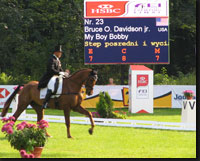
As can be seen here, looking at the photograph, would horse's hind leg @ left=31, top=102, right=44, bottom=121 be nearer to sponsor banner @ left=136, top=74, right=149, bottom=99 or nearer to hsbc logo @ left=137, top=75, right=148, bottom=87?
sponsor banner @ left=136, top=74, right=149, bottom=99

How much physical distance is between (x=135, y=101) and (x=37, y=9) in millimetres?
17524

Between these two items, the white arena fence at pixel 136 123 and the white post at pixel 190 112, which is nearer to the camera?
the white arena fence at pixel 136 123

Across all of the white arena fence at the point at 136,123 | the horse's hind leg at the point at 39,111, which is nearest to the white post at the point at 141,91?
the white arena fence at the point at 136,123

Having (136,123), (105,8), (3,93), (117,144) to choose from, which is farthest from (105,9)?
(117,144)

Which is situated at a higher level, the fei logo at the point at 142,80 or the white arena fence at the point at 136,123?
the fei logo at the point at 142,80

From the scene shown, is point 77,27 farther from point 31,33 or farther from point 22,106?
point 22,106

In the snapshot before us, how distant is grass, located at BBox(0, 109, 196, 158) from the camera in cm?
1144

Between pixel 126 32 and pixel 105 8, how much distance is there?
1.71 m

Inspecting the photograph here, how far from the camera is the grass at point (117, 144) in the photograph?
11438mm

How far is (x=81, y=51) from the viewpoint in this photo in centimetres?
3703

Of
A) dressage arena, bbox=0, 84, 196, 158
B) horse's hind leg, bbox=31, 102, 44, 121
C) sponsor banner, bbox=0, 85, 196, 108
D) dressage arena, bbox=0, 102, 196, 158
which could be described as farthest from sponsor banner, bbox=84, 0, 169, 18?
horse's hind leg, bbox=31, 102, 44, 121

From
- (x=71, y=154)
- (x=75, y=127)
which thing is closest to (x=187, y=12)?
(x=75, y=127)

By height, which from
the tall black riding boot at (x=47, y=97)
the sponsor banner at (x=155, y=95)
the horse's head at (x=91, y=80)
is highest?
the horse's head at (x=91, y=80)

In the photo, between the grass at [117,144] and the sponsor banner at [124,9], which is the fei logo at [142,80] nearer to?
the sponsor banner at [124,9]
